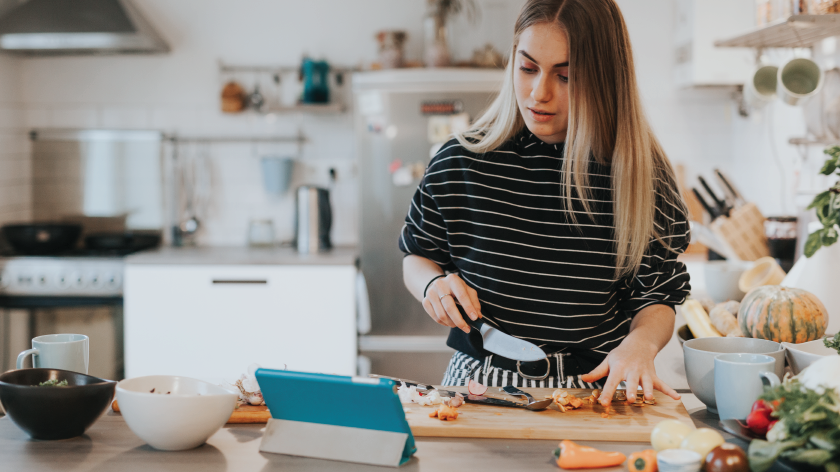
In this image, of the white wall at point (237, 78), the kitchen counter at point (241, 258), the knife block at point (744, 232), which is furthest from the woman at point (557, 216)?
the white wall at point (237, 78)

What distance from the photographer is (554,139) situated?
4.27 ft

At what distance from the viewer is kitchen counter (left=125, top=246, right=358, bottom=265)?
2975 millimetres

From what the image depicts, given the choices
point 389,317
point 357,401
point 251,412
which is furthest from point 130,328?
point 357,401

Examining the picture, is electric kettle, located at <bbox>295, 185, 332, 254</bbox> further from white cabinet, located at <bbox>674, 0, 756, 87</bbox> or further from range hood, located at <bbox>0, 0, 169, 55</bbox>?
white cabinet, located at <bbox>674, 0, 756, 87</bbox>

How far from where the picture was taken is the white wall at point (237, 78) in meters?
3.53

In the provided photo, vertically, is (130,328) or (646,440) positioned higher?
(646,440)

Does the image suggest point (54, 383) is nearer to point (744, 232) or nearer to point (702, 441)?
point (702, 441)

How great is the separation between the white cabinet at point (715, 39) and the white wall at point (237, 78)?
0.38 m

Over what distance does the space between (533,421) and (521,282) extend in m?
0.34

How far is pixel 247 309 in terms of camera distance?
9.81ft

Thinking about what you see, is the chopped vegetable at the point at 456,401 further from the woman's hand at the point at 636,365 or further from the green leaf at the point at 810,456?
the green leaf at the point at 810,456

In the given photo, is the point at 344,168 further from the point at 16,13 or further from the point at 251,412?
the point at 251,412

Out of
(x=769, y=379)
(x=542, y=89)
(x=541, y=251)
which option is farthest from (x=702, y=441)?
(x=542, y=89)

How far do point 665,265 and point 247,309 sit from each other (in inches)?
83.2
